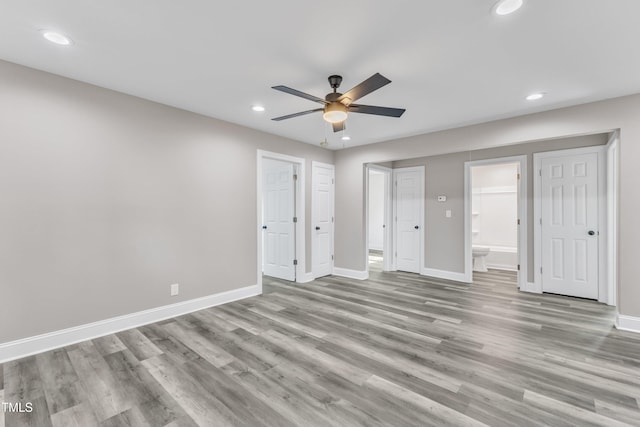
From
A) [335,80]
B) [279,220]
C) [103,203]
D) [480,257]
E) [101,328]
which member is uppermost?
[335,80]

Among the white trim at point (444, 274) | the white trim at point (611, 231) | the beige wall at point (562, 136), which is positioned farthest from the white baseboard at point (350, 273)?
the white trim at point (611, 231)

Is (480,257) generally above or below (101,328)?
above

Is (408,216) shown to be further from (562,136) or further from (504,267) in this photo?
(562,136)

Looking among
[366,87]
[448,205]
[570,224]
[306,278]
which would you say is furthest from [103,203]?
[570,224]

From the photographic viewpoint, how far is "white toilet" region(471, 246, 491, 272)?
235 inches

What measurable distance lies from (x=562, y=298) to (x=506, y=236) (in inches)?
105

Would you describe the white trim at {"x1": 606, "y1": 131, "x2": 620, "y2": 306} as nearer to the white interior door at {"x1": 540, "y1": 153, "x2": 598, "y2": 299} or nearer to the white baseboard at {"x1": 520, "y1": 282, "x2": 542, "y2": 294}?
the white interior door at {"x1": 540, "y1": 153, "x2": 598, "y2": 299}

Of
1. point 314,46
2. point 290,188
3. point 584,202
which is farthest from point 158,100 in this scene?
point 584,202

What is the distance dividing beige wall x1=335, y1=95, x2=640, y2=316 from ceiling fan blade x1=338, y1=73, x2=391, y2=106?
2.48 metres

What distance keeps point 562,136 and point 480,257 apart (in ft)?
10.9

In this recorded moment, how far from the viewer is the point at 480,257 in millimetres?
6211

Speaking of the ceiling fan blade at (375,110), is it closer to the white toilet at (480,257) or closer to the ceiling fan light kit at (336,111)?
the ceiling fan light kit at (336,111)

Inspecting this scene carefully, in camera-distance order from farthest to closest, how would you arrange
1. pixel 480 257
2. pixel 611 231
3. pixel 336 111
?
pixel 480 257 < pixel 611 231 < pixel 336 111

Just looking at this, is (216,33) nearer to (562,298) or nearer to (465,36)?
(465,36)
